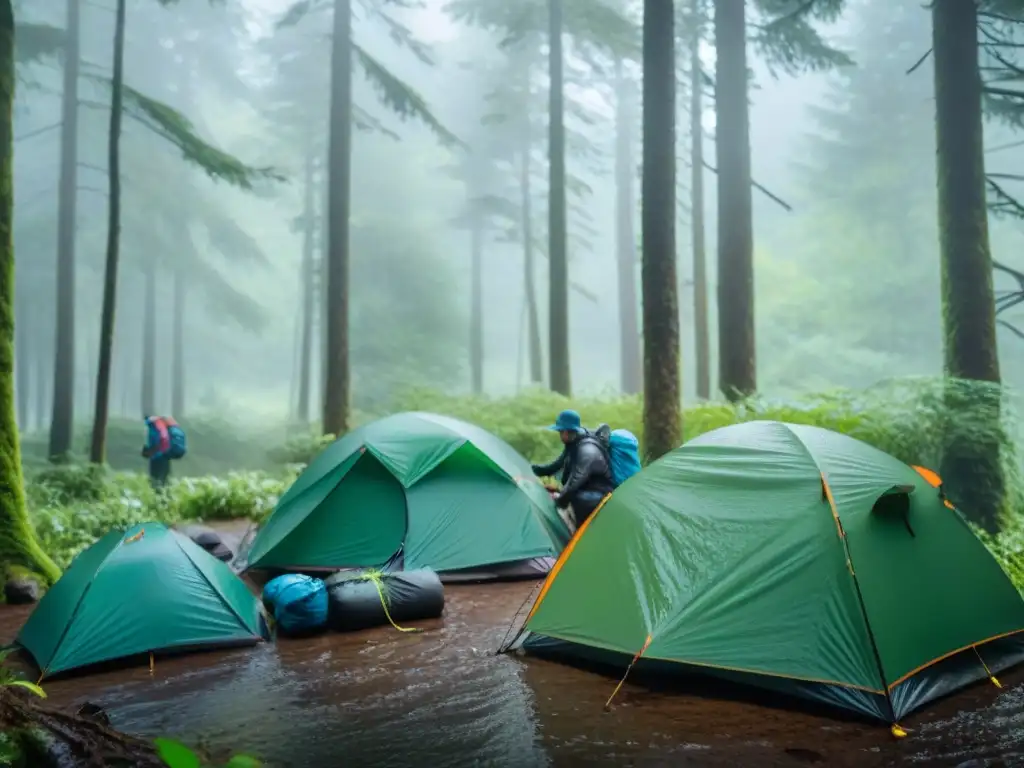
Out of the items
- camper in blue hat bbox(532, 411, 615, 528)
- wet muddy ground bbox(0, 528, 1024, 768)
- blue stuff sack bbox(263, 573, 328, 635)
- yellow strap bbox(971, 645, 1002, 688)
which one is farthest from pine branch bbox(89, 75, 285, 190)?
yellow strap bbox(971, 645, 1002, 688)

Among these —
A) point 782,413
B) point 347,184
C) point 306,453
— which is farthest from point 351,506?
point 347,184

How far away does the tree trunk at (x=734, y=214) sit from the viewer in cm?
1201

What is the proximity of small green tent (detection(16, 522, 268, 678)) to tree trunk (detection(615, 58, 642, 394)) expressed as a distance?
18943 mm

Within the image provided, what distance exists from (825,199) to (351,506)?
27.6 metres

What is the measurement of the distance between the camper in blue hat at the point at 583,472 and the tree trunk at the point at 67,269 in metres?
12.9

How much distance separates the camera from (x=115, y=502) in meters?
10.9

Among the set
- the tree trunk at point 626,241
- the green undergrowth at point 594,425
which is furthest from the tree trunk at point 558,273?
the tree trunk at point 626,241

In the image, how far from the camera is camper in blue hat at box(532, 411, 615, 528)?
24.6 ft

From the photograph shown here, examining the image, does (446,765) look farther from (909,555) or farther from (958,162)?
(958,162)

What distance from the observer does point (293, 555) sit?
7449 mm

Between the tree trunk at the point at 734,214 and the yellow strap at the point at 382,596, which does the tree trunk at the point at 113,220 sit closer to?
the yellow strap at the point at 382,596

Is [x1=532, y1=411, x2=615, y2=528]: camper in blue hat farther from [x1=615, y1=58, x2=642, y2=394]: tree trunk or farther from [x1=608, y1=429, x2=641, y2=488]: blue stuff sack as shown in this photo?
[x1=615, y1=58, x2=642, y2=394]: tree trunk

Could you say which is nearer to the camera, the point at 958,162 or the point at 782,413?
the point at 958,162

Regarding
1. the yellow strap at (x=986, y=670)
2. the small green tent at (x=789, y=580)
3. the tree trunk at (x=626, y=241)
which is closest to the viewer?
the small green tent at (x=789, y=580)
